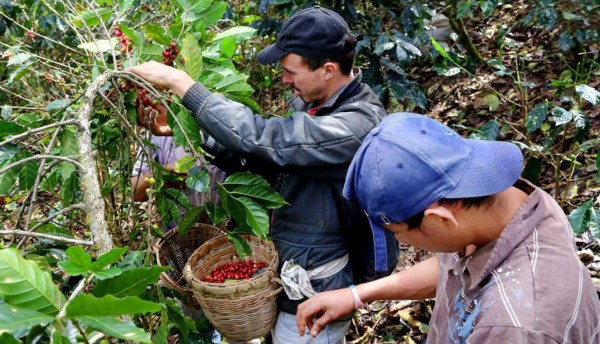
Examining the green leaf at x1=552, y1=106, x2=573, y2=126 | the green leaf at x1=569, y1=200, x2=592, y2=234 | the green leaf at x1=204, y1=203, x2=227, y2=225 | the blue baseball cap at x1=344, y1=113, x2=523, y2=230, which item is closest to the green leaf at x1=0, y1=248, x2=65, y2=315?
the blue baseball cap at x1=344, y1=113, x2=523, y2=230

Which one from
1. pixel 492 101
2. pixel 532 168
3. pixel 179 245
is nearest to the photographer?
pixel 179 245

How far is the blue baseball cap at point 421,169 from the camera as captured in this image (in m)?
1.18

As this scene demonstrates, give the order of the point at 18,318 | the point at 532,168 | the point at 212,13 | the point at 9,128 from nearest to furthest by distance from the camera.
Answer: the point at 18,318 → the point at 9,128 → the point at 212,13 → the point at 532,168

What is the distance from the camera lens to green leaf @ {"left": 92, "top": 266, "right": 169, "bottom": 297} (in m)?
1.00

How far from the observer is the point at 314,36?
2104mm

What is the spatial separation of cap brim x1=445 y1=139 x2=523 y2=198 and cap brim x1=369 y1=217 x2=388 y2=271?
22 cm

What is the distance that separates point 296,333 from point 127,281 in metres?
1.23

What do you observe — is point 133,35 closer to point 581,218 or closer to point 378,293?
point 378,293

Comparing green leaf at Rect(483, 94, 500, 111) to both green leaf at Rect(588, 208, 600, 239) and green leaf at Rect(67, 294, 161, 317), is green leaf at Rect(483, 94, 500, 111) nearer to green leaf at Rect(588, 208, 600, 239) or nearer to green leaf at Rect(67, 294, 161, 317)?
green leaf at Rect(588, 208, 600, 239)

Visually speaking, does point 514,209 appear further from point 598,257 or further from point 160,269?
point 598,257

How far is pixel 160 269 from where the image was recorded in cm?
101

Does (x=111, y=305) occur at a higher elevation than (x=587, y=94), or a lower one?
higher

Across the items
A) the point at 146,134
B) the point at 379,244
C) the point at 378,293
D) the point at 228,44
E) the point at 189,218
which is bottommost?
the point at 378,293

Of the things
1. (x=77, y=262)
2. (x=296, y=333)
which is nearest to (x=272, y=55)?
(x=296, y=333)
